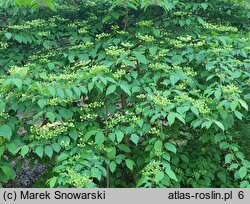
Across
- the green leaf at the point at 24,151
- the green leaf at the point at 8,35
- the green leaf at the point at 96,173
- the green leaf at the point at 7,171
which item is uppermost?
the green leaf at the point at 8,35

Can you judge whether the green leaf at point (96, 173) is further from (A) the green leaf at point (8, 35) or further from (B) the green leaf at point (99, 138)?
(A) the green leaf at point (8, 35)

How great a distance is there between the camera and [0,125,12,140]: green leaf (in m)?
2.73

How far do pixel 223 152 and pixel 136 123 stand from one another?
1182mm

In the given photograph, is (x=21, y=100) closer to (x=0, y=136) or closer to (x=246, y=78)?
(x=0, y=136)

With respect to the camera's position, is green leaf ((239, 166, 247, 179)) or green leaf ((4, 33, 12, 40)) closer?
green leaf ((239, 166, 247, 179))

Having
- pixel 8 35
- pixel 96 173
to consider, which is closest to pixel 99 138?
pixel 96 173

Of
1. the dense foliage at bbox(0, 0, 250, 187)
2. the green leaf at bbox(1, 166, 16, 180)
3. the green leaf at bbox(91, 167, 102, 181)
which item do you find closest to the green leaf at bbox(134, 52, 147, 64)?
the dense foliage at bbox(0, 0, 250, 187)

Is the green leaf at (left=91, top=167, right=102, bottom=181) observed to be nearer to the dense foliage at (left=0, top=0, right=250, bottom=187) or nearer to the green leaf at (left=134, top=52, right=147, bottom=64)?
the dense foliage at (left=0, top=0, right=250, bottom=187)

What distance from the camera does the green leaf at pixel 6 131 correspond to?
8.97ft

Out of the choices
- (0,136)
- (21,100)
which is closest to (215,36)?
(21,100)

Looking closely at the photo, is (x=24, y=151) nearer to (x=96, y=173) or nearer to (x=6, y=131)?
(x=6, y=131)

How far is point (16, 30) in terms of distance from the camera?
3523 millimetres

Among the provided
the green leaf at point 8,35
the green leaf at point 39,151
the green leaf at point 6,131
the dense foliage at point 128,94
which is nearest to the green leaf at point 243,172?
the dense foliage at point 128,94

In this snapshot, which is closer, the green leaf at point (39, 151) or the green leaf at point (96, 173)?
the green leaf at point (96, 173)
